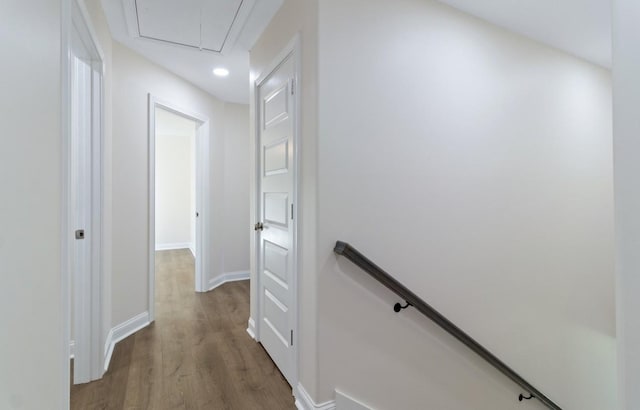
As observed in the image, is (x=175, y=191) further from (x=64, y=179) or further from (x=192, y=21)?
(x=64, y=179)

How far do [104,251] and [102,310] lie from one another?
39 cm

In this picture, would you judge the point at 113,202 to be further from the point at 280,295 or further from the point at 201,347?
the point at 280,295

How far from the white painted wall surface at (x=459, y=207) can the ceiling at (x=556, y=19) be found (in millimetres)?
86

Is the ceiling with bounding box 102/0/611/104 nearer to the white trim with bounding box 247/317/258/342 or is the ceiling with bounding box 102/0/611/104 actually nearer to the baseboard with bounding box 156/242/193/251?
the white trim with bounding box 247/317/258/342

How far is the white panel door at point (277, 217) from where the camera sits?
200cm

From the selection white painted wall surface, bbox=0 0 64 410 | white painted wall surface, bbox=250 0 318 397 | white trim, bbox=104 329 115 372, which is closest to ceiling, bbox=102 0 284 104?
white painted wall surface, bbox=250 0 318 397

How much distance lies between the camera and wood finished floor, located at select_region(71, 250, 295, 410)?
186cm

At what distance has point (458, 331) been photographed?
1.95m

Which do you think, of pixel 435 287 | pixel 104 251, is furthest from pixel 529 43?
pixel 104 251

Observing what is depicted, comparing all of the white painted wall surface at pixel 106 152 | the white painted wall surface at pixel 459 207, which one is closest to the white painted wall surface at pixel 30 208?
the white painted wall surface at pixel 106 152

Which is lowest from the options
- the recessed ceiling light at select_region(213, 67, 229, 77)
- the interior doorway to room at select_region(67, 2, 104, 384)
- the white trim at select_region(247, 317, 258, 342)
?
the white trim at select_region(247, 317, 258, 342)

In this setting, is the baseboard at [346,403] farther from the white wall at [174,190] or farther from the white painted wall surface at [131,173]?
the white wall at [174,190]

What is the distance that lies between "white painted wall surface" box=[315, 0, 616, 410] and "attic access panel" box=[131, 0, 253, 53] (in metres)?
0.92

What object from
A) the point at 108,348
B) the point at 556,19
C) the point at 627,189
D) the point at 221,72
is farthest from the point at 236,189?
the point at 627,189
